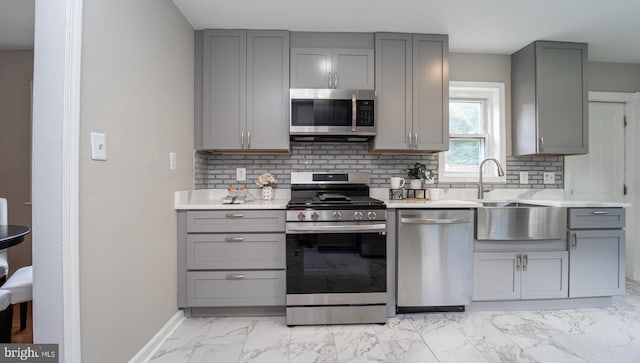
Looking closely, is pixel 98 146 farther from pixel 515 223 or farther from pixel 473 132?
pixel 473 132

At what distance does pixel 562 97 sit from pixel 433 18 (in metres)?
1.53

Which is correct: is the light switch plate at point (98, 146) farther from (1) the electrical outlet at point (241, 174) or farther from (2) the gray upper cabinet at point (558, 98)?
(2) the gray upper cabinet at point (558, 98)

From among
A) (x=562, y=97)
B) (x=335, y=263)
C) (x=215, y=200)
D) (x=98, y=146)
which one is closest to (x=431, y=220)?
(x=335, y=263)

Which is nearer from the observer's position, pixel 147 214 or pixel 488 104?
pixel 147 214

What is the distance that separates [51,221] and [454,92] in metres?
3.37

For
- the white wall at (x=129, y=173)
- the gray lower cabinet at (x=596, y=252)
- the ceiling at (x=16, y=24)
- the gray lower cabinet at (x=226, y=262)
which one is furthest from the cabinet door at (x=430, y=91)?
the ceiling at (x=16, y=24)

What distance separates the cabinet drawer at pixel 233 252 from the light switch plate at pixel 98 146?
3.42ft

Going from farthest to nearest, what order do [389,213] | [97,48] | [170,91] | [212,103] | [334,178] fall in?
[334,178] < [212,103] < [389,213] < [170,91] < [97,48]

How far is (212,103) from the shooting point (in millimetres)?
2557

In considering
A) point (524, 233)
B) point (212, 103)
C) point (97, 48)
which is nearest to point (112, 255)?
point (97, 48)

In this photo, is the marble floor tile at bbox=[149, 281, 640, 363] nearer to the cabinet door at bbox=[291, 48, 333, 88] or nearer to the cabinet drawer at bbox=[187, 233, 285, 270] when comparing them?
the cabinet drawer at bbox=[187, 233, 285, 270]

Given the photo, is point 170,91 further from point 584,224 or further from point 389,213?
point 584,224

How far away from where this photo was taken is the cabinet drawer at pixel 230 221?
2.27m

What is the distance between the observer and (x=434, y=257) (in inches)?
91.0
